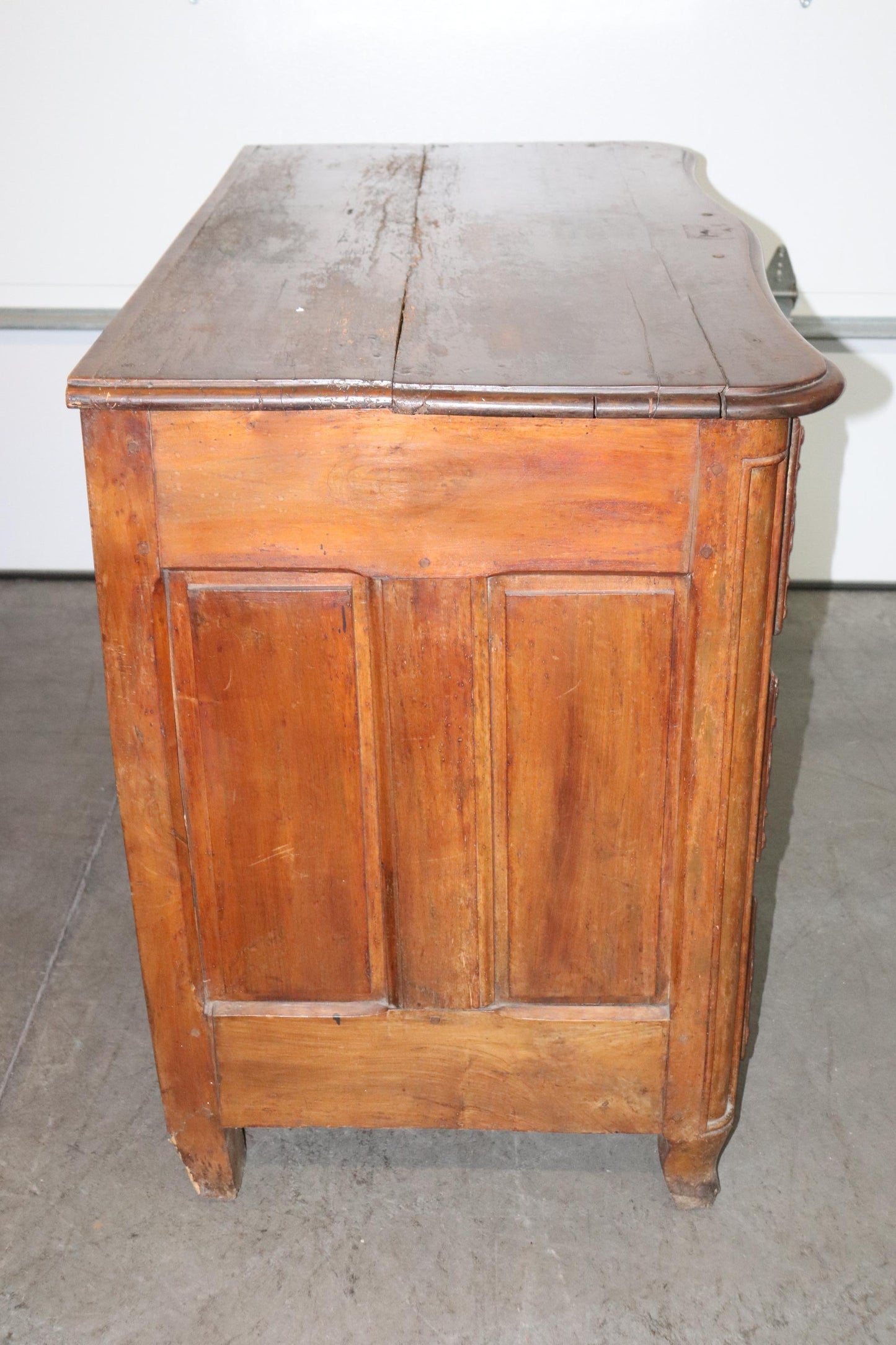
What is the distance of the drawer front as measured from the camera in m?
1.37

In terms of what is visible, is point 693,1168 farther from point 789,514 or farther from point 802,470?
Result: point 802,470

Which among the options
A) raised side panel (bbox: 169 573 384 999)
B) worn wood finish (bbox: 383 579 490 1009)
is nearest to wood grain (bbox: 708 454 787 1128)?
worn wood finish (bbox: 383 579 490 1009)

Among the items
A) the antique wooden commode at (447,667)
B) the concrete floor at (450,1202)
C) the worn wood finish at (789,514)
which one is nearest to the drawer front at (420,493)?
the antique wooden commode at (447,667)

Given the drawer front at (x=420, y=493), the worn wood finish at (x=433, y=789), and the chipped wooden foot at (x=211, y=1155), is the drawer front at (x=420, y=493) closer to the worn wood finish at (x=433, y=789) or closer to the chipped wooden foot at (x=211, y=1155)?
the worn wood finish at (x=433, y=789)

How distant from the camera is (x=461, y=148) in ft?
7.77

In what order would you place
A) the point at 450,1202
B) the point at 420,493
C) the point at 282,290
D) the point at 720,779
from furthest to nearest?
the point at 450,1202, the point at 282,290, the point at 720,779, the point at 420,493

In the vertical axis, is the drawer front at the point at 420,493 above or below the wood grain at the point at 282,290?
below

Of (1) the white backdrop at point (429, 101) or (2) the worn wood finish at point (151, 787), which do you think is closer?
(2) the worn wood finish at point (151, 787)

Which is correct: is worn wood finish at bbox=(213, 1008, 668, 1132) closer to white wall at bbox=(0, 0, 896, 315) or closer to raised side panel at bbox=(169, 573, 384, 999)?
raised side panel at bbox=(169, 573, 384, 999)

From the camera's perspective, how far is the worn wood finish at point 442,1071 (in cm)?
165

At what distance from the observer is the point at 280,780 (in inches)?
60.9

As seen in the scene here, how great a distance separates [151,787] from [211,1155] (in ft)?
1.70

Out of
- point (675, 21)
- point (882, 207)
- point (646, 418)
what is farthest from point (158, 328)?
point (882, 207)

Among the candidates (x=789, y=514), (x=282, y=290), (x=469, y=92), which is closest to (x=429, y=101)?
(x=469, y=92)
